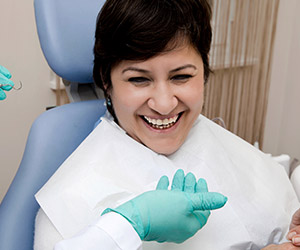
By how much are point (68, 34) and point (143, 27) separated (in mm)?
277

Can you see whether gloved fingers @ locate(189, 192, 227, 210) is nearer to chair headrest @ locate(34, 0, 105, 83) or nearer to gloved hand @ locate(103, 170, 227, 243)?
gloved hand @ locate(103, 170, 227, 243)

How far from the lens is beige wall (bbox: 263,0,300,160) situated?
8.42ft

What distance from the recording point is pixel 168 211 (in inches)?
34.2

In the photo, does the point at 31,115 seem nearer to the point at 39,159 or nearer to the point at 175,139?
the point at 39,159

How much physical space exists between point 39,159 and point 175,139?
15.3 inches

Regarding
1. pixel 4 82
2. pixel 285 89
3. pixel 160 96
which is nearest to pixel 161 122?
pixel 160 96

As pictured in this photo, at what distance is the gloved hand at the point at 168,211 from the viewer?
2.78 ft

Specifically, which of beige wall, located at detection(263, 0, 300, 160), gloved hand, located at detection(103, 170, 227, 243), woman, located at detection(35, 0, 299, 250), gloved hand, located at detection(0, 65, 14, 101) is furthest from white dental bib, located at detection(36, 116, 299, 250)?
beige wall, located at detection(263, 0, 300, 160)

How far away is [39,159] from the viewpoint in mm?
1129

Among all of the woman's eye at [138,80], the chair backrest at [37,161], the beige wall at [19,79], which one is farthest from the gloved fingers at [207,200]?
the beige wall at [19,79]

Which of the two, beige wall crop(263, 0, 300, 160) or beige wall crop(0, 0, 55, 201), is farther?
beige wall crop(263, 0, 300, 160)

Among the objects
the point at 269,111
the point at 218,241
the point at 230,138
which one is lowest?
the point at 269,111

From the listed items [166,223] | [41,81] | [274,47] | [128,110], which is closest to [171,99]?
[128,110]

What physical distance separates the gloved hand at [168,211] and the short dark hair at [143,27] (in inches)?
14.2
